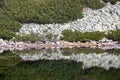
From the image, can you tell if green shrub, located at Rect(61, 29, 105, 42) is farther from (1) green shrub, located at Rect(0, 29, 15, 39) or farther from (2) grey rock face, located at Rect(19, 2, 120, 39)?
(1) green shrub, located at Rect(0, 29, 15, 39)

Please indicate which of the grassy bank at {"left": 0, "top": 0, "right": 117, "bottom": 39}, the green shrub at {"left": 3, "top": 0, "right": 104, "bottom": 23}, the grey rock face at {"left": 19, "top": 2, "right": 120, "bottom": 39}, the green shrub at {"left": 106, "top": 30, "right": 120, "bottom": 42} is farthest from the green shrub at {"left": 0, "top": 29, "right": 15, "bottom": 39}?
the green shrub at {"left": 106, "top": 30, "right": 120, "bottom": 42}

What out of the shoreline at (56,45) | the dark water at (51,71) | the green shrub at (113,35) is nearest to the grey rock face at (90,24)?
the green shrub at (113,35)

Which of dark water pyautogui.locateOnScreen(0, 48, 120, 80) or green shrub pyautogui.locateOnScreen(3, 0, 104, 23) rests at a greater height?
green shrub pyautogui.locateOnScreen(3, 0, 104, 23)

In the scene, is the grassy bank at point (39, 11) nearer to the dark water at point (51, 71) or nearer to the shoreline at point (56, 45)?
the shoreline at point (56, 45)

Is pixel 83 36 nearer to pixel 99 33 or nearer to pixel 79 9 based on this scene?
pixel 99 33

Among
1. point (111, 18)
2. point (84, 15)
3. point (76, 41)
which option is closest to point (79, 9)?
Answer: point (84, 15)

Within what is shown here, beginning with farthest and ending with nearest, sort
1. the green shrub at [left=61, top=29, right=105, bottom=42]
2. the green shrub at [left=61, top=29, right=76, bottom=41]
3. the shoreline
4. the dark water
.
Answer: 1. the green shrub at [left=61, top=29, right=105, bottom=42]
2. the green shrub at [left=61, top=29, right=76, bottom=41]
3. the shoreline
4. the dark water

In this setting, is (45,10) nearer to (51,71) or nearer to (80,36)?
(80,36)
